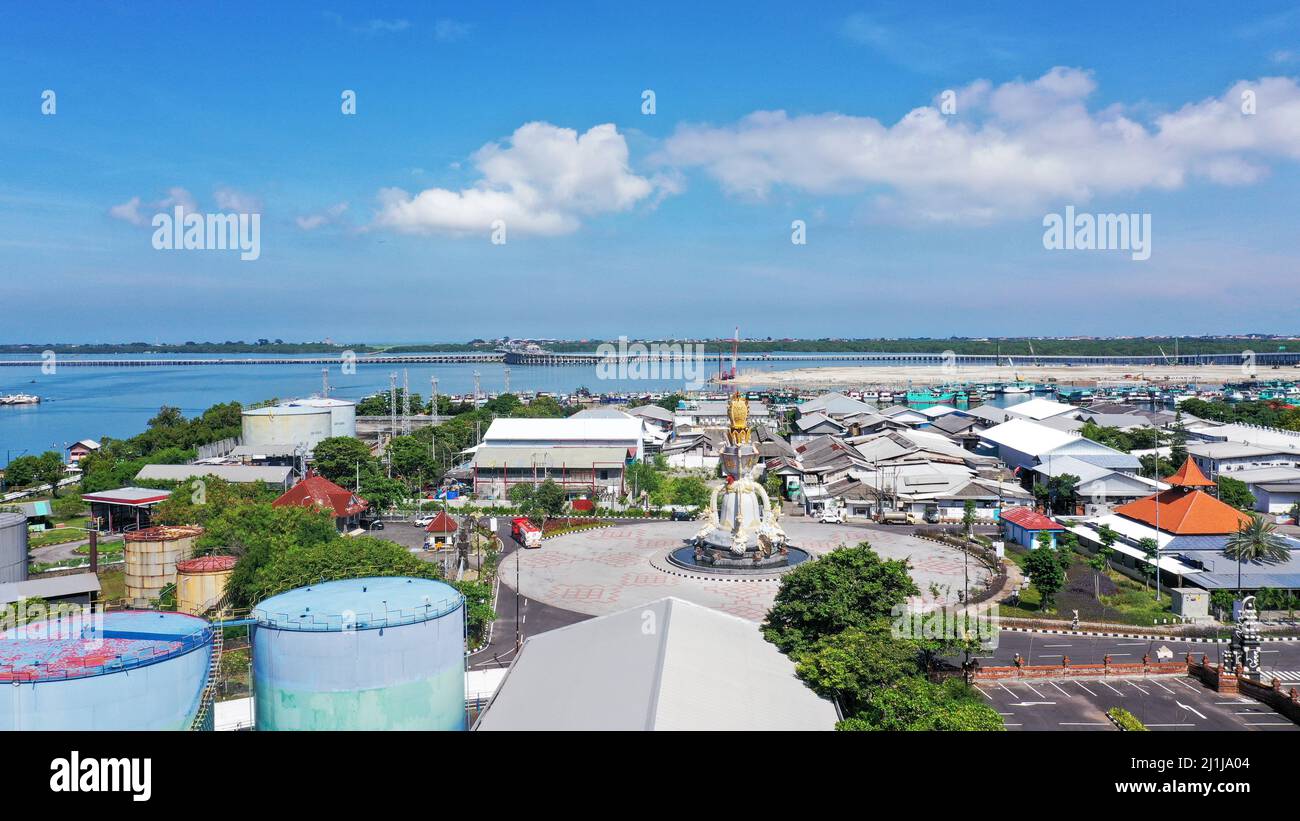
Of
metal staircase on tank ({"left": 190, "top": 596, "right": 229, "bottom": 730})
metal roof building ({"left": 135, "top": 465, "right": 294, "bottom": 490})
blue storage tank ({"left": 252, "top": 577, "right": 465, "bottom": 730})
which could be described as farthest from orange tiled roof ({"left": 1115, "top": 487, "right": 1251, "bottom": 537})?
metal roof building ({"left": 135, "top": 465, "right": 294, "bottom": 490})

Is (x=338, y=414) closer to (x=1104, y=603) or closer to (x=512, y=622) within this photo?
(x=512, y=622)

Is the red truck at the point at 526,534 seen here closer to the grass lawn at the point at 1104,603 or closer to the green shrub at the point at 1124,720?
the grass lawn at the point at 1104,603

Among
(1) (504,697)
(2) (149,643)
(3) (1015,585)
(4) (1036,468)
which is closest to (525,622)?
(1) (504,697)

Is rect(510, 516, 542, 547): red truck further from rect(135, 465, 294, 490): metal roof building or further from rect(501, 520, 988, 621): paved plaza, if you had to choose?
rect(135, 465, 294, 490): metal roof building

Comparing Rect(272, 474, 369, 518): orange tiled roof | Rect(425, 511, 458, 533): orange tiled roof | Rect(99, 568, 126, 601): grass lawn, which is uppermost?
Rect(272, 474, 369, 518): orange tiled roof

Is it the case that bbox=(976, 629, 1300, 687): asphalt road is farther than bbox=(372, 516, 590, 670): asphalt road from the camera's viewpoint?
No
